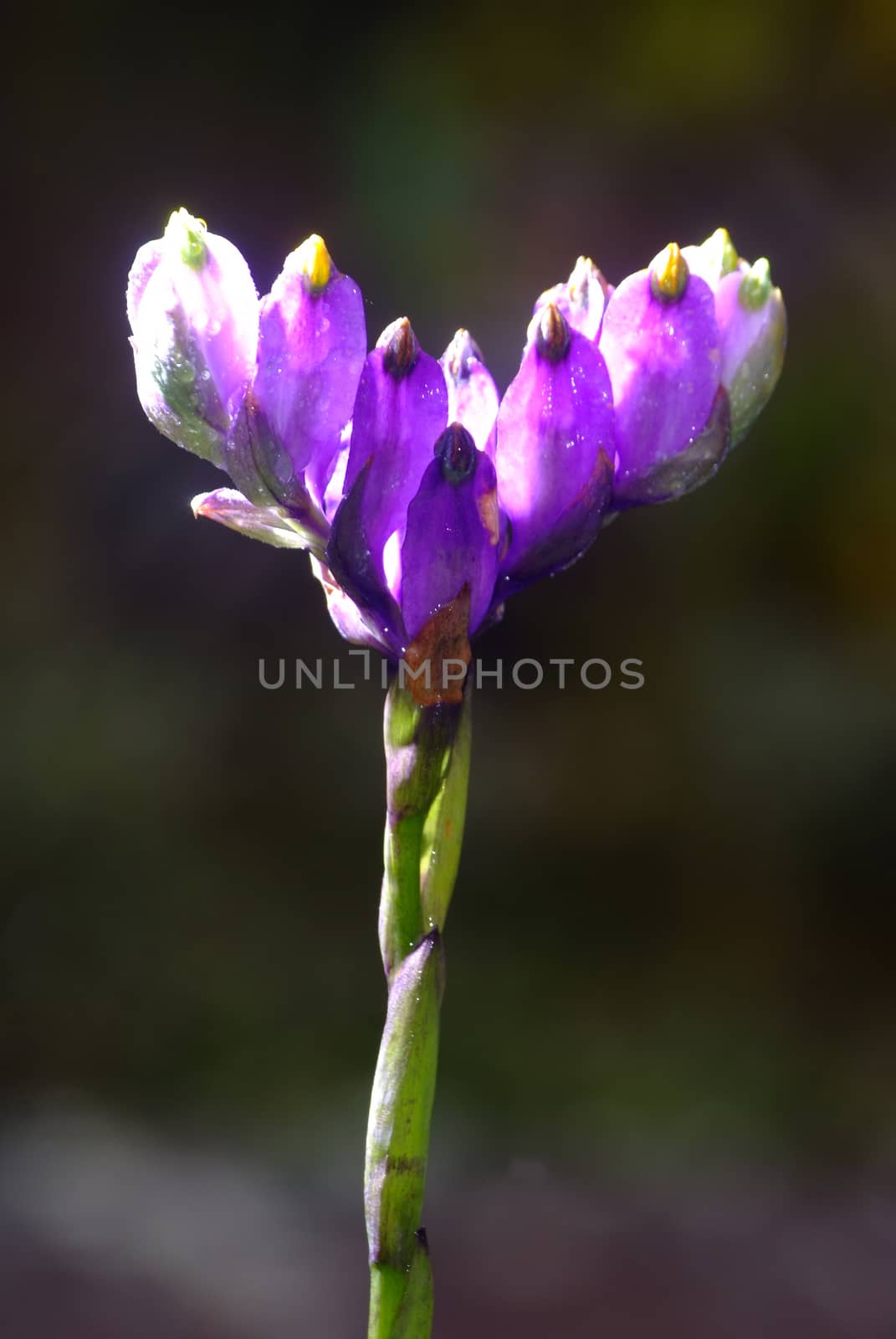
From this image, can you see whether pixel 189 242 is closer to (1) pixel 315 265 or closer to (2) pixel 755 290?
(1) pixel 315 265

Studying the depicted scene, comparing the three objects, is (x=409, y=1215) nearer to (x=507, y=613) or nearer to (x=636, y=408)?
(x=636, y=408)

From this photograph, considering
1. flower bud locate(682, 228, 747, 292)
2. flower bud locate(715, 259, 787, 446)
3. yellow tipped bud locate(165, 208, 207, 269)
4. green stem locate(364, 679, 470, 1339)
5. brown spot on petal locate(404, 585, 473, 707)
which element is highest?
flower bud locate(682, 228, 747, 292)

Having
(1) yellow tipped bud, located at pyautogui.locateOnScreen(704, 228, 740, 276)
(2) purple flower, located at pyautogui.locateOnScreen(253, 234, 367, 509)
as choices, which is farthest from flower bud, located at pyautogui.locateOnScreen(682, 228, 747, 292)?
(2) purple flower, located at pyautogui.locateOnScreen(253, 234, 367, 509)

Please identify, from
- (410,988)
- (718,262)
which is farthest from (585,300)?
(410,988)

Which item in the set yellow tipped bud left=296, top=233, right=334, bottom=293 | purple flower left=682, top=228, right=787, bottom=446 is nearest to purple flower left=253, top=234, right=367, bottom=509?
yellow tipped bud left=296, top=233, right=334, bottom=293

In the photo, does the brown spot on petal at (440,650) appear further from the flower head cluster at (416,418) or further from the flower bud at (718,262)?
the flower bud at (718,262)

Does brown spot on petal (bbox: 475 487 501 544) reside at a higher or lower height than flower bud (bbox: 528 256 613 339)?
lower

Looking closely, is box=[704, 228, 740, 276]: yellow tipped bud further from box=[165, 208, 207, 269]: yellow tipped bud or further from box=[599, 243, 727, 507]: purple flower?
box=[165, 208, 207, 269]: yellow tipped bud
